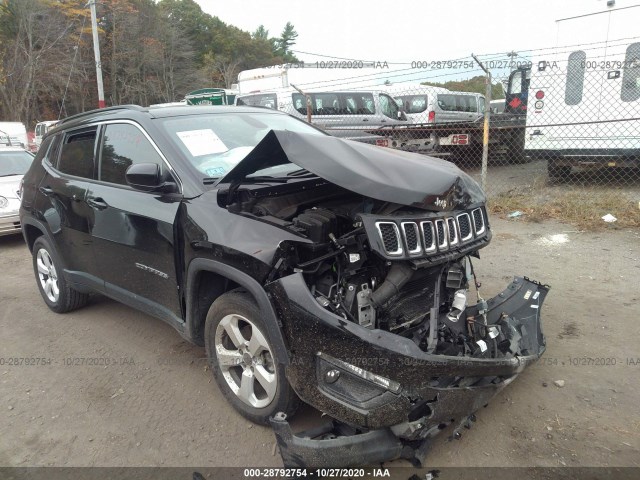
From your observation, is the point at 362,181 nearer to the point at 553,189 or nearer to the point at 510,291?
the point at 510,291

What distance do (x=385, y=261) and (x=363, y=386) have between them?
0.66 metres

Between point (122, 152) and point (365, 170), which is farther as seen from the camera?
point (122, 152)

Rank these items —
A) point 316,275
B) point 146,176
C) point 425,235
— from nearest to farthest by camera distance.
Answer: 1. point 425,235
2. point 316,275
3. point 146,176

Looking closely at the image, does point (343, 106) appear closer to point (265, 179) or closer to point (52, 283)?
point (52, 283)

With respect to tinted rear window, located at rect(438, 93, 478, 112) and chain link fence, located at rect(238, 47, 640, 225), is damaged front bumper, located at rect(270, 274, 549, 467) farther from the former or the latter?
tinted rear window, located at rect(438, 93, 478, 112)

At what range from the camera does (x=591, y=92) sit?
28.6 feet

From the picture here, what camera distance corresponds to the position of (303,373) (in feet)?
7.84

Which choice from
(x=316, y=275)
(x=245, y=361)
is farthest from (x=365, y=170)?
(x=245, y=361)

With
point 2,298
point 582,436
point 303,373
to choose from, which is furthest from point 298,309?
point 2,298

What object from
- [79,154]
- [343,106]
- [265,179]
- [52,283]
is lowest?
[52,283]

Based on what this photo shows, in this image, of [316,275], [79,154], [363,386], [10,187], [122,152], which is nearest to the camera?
[363,386]

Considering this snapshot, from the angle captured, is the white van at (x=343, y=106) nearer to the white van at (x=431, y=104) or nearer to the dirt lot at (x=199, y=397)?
the white van at (x=431, y=104)

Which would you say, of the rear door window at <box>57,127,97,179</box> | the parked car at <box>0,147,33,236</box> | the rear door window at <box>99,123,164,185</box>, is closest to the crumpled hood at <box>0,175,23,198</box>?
the parked car at <box>0,147,33,236</box>

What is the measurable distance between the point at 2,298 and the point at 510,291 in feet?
17.3
